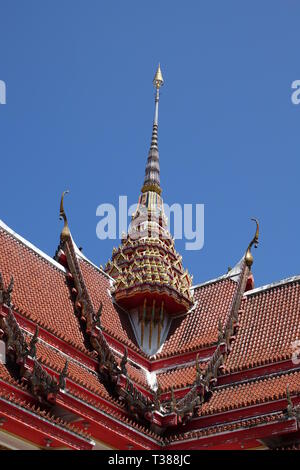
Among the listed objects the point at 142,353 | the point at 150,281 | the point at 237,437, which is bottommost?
the point at 237,437

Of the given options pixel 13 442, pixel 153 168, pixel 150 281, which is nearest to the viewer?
pixel 13 442

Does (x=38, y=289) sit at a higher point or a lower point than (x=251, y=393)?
higher

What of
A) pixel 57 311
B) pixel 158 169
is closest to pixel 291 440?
pixel 57 311

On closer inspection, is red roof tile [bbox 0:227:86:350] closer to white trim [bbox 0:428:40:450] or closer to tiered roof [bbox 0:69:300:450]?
tiered roof [bbox 0:69:300:450]

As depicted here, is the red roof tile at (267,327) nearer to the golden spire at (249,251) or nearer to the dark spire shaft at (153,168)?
the golden spire at (249,251)

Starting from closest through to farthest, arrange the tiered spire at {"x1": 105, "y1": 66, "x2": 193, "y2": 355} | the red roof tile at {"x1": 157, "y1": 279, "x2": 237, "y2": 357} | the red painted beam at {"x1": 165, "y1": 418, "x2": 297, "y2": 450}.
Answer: the red painted beam at {"x1": 165, "y1": 418, "x2": 297, "y2": 450} → the red roof tile at {"x1": 157, "y1": 279, "x2": 237, "y2": 357} → the tiered spire at {"x1": 105, "y1": 66, "x2": 193, "y2": 355}

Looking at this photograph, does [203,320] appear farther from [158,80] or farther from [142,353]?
[158,80]

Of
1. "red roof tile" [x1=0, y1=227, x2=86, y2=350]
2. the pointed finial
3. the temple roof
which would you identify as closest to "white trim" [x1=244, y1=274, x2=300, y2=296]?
the temple roof

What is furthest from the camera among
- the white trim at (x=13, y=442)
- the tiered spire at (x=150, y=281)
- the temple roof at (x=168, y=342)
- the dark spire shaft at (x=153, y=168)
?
the dark spire shaft at (x=153, y=168)

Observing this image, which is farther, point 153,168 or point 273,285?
point 153,168

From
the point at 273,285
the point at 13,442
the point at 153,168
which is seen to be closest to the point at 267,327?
the point at 273,285

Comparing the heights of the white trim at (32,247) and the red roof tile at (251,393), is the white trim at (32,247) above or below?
above

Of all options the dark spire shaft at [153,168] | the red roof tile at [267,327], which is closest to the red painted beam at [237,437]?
the red roof tile at [267,327]
